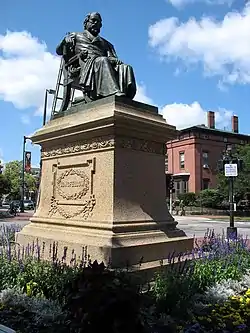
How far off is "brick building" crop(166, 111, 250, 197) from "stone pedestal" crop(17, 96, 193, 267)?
51.1m

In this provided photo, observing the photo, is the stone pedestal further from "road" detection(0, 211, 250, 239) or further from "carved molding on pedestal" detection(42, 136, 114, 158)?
"road" detection(0, 211, 250, 239)

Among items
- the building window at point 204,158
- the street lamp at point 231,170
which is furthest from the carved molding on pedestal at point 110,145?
the building window at point 204,158

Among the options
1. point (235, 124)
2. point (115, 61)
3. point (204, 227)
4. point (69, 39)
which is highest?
point (235, 124)

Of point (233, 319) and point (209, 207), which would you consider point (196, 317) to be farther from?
point (209, 207)

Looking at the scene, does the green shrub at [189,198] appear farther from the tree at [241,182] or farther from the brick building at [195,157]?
the tree at [241,182]

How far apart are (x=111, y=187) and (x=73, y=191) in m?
1.11

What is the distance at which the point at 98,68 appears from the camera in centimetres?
764

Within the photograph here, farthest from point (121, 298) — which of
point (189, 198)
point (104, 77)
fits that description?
point (189, 198)

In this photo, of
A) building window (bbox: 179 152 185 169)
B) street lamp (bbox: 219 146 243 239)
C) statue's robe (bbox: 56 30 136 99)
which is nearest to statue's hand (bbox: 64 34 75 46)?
statue's robe (bbox: 56 30 136 99)

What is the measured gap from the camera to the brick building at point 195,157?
5978 cm

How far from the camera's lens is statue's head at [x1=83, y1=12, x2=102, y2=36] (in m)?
8.47

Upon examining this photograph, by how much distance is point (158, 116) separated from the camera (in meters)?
7.81

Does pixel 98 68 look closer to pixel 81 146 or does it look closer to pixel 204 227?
pixel 81 146

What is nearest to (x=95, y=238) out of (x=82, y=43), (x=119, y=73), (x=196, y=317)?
(x=196, y=317)
